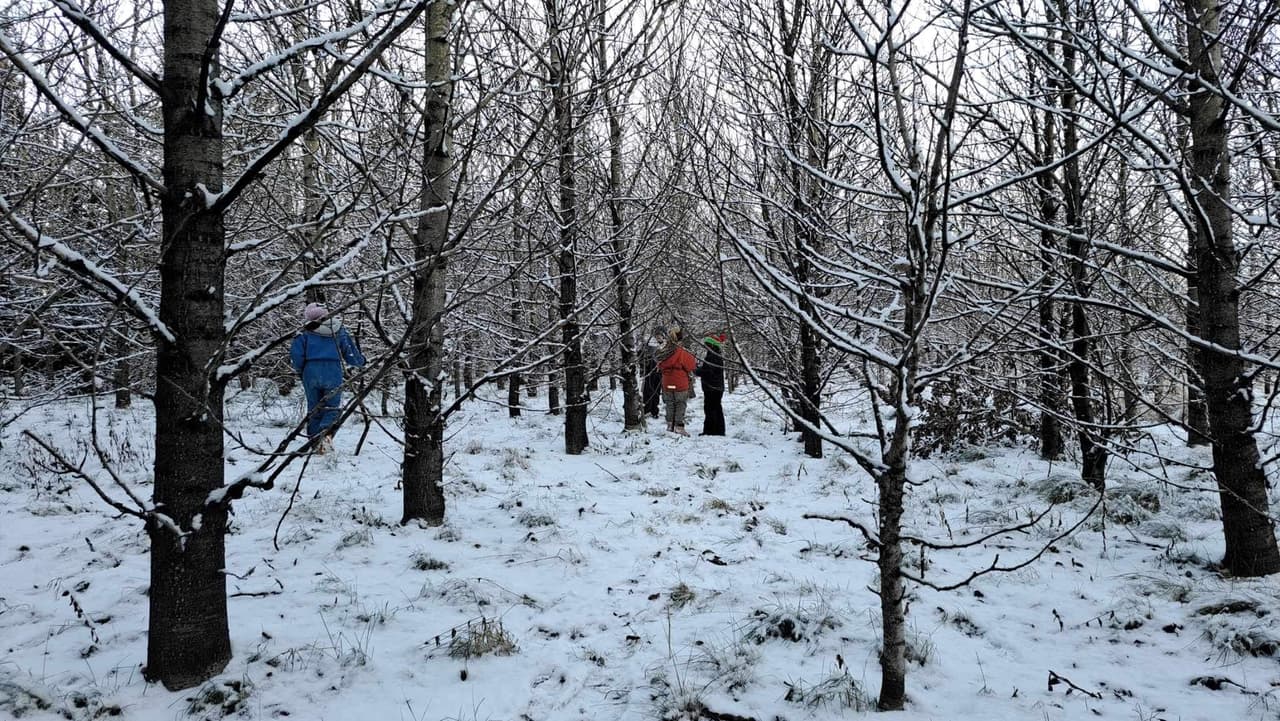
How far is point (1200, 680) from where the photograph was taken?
292cm

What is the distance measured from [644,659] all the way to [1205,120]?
441 cm

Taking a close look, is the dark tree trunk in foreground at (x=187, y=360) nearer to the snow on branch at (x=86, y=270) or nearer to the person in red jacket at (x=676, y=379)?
the snow on branch at (x=86, y=270)

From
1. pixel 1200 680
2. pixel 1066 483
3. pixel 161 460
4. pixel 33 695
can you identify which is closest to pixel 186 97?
pixel 161 460

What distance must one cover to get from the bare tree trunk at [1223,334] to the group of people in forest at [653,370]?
10.00 ft

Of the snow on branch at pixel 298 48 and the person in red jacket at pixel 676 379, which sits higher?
the snow on branch at pixel 298 48

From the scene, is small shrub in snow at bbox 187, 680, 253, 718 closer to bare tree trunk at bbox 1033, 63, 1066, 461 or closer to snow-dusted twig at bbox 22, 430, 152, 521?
snow-dusted twig at bbox 22, 430, 152, 521

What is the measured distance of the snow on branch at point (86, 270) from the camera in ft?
6.70

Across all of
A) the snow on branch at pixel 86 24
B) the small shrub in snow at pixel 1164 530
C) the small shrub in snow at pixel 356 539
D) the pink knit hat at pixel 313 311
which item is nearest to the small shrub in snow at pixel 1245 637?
the small shrub in snow at pixel 1164 530

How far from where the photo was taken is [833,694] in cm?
288

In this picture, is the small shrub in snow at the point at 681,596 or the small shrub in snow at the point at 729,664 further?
the small shrub in snow at the point at 681,596

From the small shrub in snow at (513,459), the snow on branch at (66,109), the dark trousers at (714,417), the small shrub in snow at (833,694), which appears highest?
the snow on branch at (66,109)

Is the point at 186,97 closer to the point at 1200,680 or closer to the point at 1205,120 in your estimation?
the point at 1200,680

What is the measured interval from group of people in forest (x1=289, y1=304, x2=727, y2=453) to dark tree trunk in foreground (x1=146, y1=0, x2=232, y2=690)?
8.40 feet

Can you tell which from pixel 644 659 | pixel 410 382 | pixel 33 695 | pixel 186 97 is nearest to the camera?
pixel 186 97
